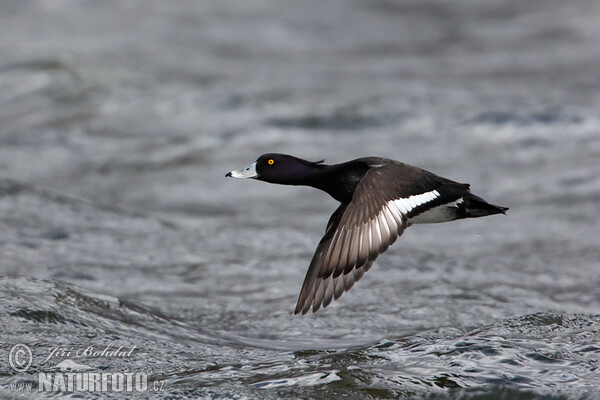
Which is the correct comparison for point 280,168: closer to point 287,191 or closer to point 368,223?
point 368,223

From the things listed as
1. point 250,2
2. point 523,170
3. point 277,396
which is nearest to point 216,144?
point 523,170

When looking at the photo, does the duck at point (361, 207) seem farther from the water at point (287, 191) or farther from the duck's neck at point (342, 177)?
the water at point (287, 191)

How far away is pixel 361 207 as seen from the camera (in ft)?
19.4

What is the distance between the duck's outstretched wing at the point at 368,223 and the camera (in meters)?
5.61

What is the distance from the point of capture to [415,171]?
6375 mm

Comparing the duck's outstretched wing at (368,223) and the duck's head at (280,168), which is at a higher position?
the duck's head at (280,168)

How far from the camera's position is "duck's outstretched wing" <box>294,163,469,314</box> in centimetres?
561

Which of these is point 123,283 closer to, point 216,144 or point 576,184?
point 216,144
